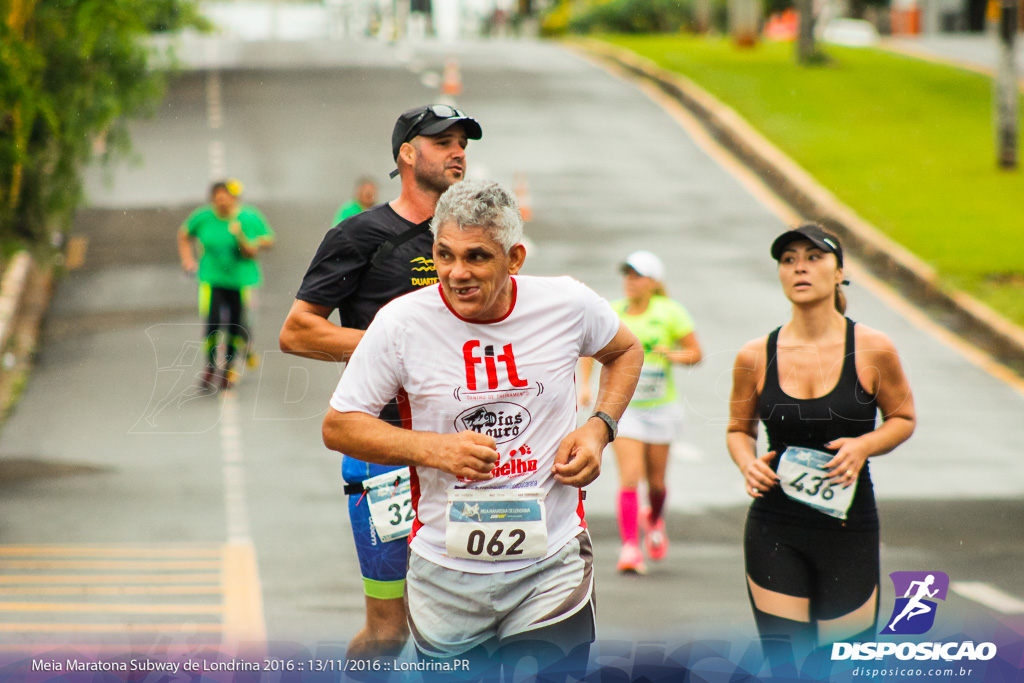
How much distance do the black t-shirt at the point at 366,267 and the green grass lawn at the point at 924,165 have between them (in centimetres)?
836

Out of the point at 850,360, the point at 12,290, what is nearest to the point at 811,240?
the point at 850,360

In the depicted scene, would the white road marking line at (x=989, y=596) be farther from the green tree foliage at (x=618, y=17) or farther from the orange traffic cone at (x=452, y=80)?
the green tree foliage at (x=618, y=17)

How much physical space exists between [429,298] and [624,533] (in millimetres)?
4139

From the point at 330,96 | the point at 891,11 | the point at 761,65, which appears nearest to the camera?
the point at 330,96

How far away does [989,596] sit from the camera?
668cm

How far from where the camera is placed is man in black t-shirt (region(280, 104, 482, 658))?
4.30 metres

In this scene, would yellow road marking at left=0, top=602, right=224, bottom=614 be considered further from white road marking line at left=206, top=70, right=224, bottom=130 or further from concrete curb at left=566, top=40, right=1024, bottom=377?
concrete curb at left=566, top=40, right=1024, bottom=377

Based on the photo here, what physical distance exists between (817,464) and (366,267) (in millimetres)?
1607

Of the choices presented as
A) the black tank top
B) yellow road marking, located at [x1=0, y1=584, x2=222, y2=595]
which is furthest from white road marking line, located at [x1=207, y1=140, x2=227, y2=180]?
the black tank top

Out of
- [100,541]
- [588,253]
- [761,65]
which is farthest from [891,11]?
[100,541]

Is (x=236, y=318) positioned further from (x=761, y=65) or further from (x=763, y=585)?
(x=761, y=65)

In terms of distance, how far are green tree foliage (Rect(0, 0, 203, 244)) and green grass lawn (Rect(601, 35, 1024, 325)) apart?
663cm

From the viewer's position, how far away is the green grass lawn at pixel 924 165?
13.2 metres

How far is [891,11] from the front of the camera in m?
55.1
